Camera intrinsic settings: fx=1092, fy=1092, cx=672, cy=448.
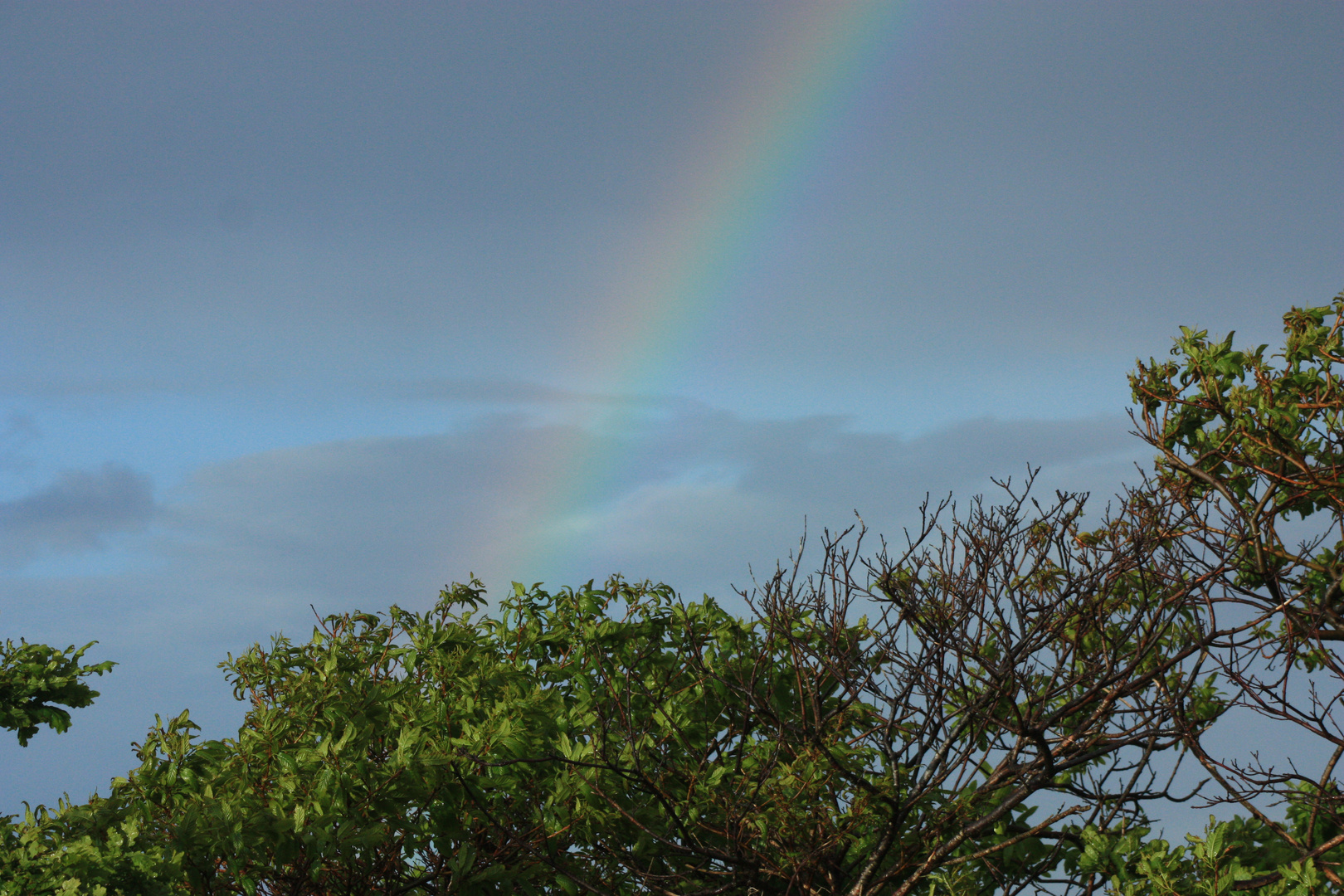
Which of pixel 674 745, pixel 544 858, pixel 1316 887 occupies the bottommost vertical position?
pixel 1316 887

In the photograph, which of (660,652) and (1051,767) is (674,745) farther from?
(1051,767)

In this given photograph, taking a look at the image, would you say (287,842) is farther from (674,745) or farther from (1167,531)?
(1167,531)

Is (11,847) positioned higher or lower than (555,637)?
lower

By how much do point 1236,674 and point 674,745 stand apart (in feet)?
14.5

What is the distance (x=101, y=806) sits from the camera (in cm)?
658

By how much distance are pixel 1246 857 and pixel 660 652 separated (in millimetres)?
5006

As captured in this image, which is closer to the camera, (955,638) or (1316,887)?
(1316,887)

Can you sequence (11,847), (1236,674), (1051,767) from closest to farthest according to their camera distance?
(11,847)
(1051,767)
(1236,674)

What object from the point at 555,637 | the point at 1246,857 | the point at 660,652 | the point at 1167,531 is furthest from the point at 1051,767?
the point at 555,637

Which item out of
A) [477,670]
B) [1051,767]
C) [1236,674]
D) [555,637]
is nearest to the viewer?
[1051,767]

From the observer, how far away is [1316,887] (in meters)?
6.75

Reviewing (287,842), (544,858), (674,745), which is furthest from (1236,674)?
(287,842)

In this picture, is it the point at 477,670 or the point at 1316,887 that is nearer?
the point at 1316,887

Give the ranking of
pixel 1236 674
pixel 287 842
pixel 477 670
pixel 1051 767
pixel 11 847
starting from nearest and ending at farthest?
pixel 11 847
pixel 287 842
pixel 1051 767
pixel 1236 674
pixel 477 670
